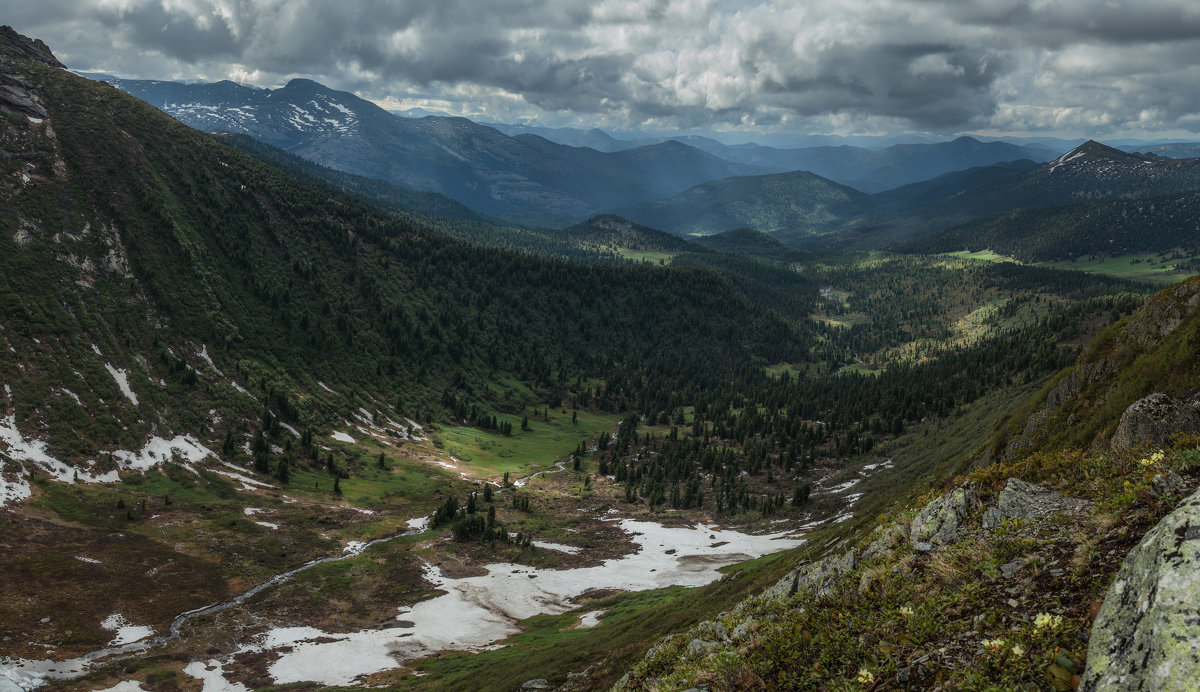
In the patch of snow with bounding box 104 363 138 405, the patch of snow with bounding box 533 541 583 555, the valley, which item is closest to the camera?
the valley

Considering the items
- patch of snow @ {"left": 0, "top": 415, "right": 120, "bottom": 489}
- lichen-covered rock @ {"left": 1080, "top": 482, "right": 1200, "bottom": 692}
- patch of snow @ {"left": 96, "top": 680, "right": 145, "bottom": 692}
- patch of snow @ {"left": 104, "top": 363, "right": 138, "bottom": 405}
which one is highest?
lichen-covered rock @ {"left": 1080, "top": 482, "right": 1200, "bottom": 692}

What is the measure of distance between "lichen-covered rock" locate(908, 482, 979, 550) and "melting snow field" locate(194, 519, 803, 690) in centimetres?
7318

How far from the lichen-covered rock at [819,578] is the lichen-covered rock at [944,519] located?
330cm

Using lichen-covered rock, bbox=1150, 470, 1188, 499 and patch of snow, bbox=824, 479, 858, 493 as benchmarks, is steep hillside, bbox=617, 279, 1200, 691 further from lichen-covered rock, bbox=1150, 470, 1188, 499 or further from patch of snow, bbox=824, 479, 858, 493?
patch of snow, bbox=824, 479, 858, 493

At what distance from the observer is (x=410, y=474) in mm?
167875

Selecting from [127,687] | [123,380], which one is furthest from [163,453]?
[127,687]

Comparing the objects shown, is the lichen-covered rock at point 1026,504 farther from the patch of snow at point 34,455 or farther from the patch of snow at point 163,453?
the patch of snow at point 163,453

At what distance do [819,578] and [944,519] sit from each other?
6935mm

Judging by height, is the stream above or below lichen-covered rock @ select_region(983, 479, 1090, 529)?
below

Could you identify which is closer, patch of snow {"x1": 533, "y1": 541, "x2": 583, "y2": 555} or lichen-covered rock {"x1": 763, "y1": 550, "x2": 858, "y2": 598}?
lichen-covered rock {"x1": 763, "y1": 550, "x2": 858, "y2": 598}

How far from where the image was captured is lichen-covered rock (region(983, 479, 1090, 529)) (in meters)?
14.2

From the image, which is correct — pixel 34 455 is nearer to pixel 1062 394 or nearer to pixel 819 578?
pixel 819 578

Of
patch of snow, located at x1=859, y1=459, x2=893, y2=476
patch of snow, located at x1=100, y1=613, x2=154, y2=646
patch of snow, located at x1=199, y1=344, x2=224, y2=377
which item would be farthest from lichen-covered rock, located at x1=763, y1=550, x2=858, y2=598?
patch of snow, located at x1=199, y1=344, x2=224, y2=377

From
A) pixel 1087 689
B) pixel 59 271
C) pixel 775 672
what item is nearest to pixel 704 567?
pixel 775 672
